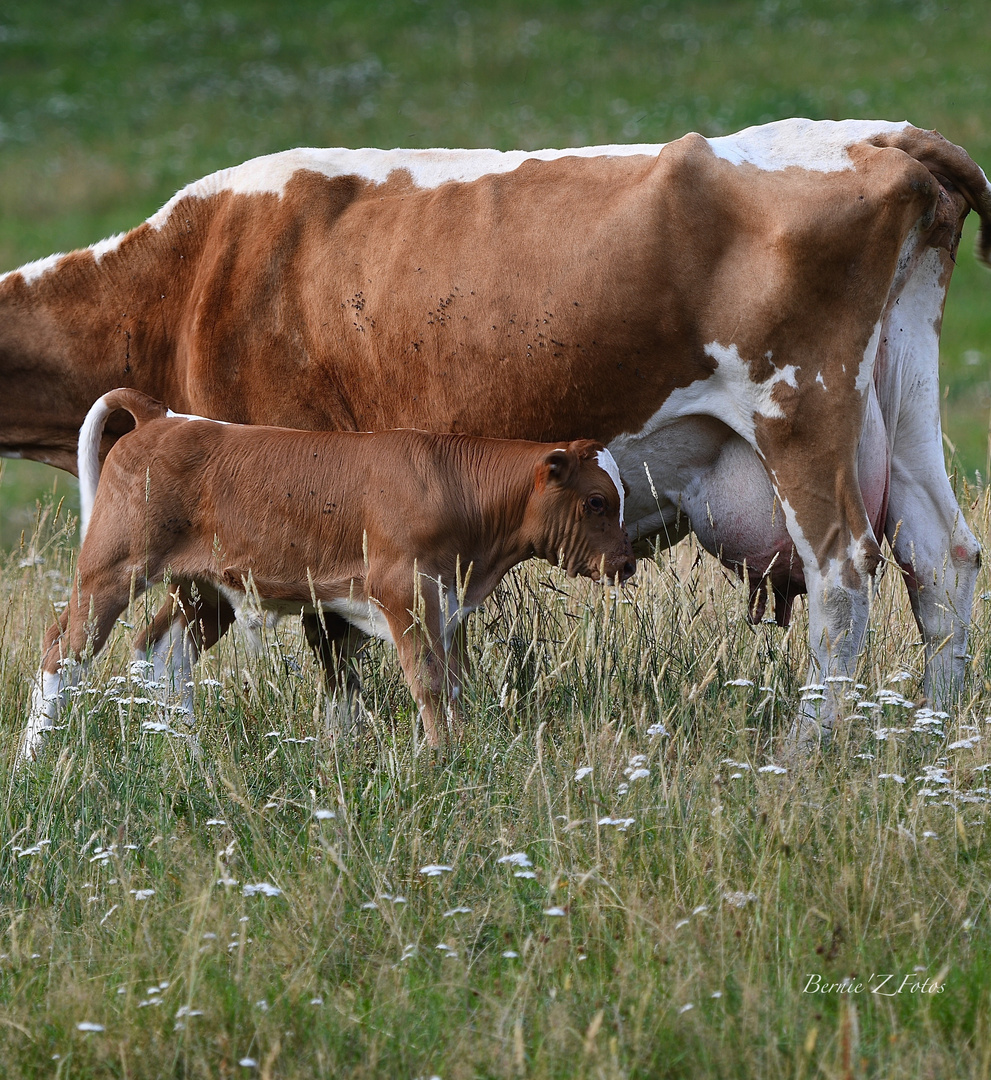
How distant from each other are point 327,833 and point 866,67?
25162 mm

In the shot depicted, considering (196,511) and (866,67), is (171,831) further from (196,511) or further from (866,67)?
(866,67)

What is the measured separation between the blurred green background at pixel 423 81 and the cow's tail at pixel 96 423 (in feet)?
42.4

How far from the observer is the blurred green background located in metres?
21.9

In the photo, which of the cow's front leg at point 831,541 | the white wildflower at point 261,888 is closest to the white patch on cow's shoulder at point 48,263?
the cow's front leg at point 831,541

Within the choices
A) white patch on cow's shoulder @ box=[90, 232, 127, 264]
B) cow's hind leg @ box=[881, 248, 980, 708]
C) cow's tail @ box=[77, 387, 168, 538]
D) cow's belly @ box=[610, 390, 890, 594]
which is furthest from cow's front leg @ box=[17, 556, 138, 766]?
cow's hind leg @ box=[881, 248, 980, 708]

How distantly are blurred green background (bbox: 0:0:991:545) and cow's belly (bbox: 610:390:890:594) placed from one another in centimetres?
1188

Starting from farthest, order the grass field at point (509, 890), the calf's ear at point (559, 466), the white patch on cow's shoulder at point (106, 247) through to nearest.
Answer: the white patch on cow's shoulder at point (106, 247) < the calf's ear at point (559, 466) < the grass field at point (509, 890)

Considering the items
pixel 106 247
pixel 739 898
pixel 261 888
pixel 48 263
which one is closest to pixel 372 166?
pixel 106 247

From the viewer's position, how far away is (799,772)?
3906 mm

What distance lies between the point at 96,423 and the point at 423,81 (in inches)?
970

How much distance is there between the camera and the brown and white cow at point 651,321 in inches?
180

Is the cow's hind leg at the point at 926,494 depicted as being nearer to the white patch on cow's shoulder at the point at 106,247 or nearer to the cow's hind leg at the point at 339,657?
the cow's hind leg at the point at 339,657

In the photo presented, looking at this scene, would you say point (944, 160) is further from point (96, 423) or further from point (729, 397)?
point (96, 423)

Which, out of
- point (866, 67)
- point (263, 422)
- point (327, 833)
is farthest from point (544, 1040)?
point (866, 67)
